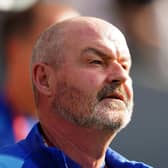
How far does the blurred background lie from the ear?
3.92 ft

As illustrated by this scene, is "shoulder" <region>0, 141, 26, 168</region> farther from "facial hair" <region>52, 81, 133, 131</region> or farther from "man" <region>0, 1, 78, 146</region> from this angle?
"man" <region>0, 1, 78, 146</region>

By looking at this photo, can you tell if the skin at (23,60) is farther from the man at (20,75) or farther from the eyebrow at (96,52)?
the eyebrow at (96,52)

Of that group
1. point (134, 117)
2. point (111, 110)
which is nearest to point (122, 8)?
point (134, 117)

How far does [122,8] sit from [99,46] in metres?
1.35

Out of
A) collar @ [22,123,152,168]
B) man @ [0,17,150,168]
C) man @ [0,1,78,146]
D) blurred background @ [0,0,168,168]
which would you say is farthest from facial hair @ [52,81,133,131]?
blurred background @ [0,0,168,168]

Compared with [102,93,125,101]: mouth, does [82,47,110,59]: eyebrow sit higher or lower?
higher

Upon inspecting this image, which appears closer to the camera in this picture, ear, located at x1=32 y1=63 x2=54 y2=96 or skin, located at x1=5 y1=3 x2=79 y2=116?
ear, located at x1=32 y1=63 x2=54 y2=96

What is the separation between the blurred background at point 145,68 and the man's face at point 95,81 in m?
1.22

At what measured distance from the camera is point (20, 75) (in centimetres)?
288

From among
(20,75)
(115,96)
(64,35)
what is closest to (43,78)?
(64,35)

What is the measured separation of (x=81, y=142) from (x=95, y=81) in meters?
0.20

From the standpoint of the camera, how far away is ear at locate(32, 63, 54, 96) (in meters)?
2.22

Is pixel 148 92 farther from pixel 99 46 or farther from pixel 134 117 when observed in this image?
pixel 99 46

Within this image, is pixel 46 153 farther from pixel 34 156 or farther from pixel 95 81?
pixel 95 81
